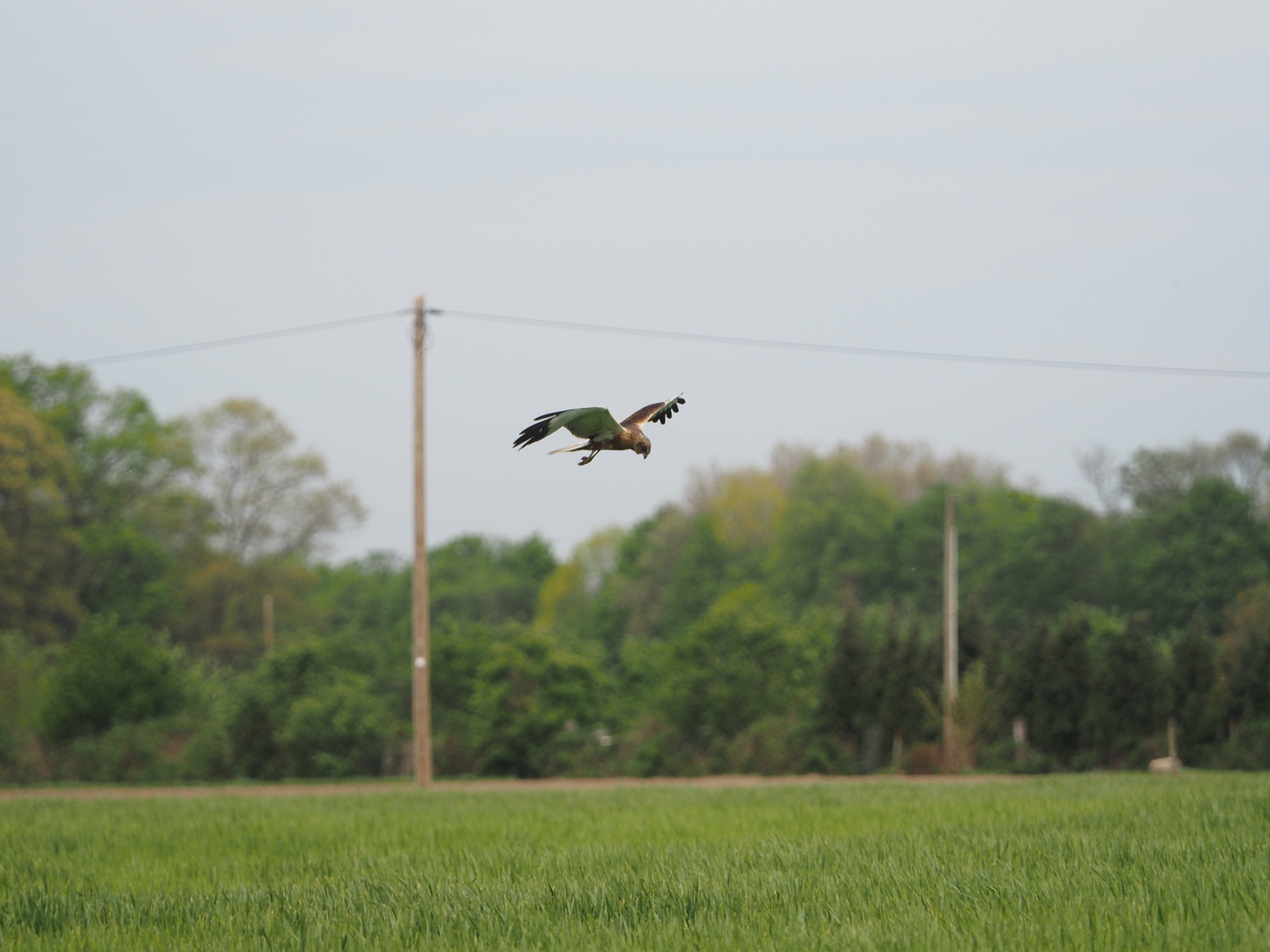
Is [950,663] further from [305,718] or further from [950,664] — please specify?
[305,718]

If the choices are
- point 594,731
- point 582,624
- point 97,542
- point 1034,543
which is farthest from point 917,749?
point 582,624

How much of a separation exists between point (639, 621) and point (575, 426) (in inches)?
2628

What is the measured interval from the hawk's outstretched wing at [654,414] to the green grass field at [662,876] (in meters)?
4.18

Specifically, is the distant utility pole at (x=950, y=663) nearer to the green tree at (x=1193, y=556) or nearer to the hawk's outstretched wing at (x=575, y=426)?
the green tree at (x=1193, y=556)

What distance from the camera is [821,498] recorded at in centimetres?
6856

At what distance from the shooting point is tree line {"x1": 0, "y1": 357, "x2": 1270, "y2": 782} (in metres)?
32.3

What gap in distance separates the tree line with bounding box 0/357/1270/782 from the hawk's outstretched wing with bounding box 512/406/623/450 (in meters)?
28.5

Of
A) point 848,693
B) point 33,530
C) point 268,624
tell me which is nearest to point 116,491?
point 33,530

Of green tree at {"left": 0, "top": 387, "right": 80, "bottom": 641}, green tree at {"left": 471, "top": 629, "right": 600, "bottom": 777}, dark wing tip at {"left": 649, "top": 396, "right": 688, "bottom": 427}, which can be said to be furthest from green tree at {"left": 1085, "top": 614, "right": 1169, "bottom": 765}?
green tree at {"left": 0, "top": 387, "right": 80, "bottom": 641}

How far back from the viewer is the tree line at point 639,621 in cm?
3231

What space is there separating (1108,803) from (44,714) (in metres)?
25.0

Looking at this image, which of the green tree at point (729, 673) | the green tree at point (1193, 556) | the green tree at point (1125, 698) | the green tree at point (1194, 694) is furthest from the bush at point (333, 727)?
the green tree at point (1193, 556)

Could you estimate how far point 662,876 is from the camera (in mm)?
10289

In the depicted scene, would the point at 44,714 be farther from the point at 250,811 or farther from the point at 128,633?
the point at 250,811
